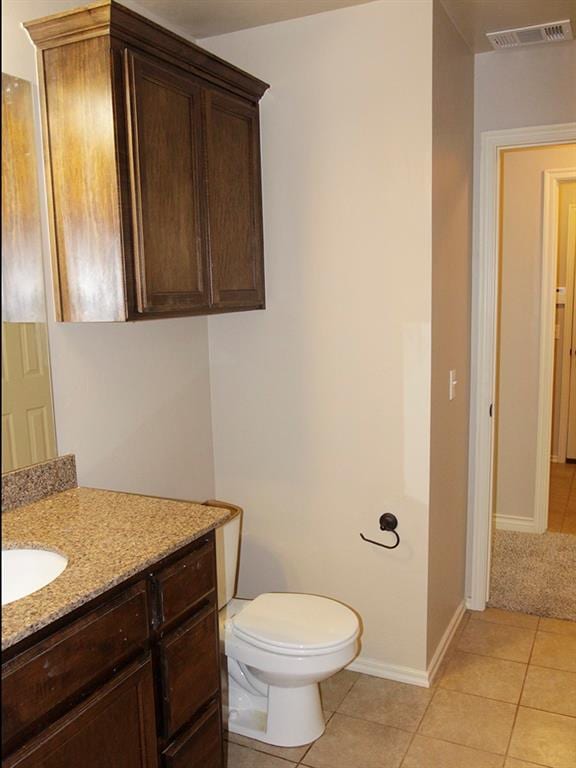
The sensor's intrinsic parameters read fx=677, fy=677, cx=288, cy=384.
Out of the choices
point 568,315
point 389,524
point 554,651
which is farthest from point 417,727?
point 568,315

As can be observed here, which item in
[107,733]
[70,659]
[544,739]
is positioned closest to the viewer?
[70,659]

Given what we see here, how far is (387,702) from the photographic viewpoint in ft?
8.22

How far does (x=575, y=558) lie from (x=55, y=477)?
2.89 metres

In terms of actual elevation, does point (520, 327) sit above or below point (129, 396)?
above

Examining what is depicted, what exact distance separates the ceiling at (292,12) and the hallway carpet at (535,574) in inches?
97.8

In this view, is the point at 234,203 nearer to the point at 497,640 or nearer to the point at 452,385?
the point at 452,385

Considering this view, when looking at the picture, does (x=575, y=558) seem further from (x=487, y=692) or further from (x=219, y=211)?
(x=219, y=211)

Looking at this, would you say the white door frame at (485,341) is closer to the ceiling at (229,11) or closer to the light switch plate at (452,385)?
the light switch plate at (452,385)

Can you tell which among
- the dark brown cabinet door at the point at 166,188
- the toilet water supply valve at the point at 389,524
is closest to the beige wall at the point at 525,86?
the dark brown cabinet door at the point at 166,188

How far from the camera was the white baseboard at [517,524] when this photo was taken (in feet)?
13.5

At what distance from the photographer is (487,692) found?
2539 mm

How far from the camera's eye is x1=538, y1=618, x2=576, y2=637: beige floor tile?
2965 mm

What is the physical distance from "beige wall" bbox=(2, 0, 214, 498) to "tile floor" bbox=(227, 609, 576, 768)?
983 mm

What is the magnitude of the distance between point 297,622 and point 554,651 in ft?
4.10
